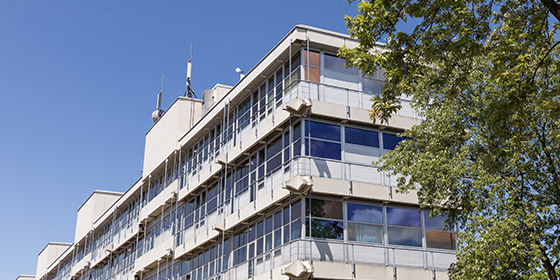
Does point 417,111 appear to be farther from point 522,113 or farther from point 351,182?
point 522,113

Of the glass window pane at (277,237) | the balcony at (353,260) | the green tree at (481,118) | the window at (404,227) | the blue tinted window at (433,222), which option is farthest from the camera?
the blue tinted window at (433,222)

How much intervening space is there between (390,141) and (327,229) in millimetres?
4996

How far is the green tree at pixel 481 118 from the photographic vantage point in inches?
496

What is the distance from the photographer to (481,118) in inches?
523

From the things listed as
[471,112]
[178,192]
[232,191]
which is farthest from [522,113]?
[178,192]

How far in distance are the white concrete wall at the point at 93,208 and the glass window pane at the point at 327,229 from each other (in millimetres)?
34771

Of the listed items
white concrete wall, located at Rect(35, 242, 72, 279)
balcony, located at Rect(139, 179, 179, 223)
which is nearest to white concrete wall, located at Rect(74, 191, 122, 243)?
white concrete wall, located at Rect(35, 242, 72, 279)

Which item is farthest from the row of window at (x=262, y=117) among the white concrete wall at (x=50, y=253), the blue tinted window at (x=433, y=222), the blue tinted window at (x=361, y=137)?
the white concrete wall at (x=50, y=253)

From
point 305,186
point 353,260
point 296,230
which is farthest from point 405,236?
point 305,186

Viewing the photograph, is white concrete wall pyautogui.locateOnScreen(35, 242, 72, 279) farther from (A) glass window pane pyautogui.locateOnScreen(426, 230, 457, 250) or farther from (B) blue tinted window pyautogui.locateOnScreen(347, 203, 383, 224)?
(A) glass window pane pyautogui.locateOnScreen(426, 230, 457, 250)

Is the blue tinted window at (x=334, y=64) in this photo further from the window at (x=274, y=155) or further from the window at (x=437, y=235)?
the window at (x=437, y=235)

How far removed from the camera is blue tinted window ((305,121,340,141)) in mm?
25089

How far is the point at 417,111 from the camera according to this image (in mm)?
25969

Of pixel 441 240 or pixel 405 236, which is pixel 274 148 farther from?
pixel 441 240
